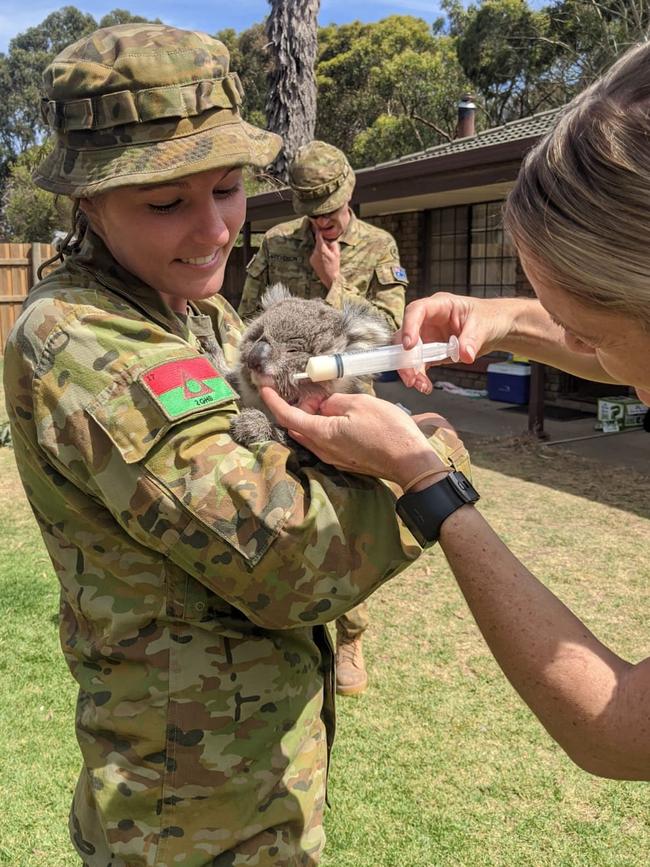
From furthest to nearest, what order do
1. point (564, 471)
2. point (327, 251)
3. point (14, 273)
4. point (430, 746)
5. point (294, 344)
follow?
point (14, 273)
point (564, 471)
point (327, 251)
point (430, 746)
point (294, 344)

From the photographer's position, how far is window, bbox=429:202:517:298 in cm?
1435

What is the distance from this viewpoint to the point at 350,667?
454cm

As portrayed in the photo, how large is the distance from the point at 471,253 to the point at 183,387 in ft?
46.7

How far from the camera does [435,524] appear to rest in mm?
1566

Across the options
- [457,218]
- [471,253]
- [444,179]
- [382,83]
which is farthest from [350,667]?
[382,83]

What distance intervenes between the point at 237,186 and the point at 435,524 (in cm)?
103

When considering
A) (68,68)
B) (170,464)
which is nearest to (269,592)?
(170,464)

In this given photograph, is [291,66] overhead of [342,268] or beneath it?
overhead

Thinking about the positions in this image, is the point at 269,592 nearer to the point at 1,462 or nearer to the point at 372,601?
the point at 372,601

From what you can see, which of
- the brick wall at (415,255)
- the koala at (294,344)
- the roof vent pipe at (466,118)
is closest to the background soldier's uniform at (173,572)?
the koala at (294,344)

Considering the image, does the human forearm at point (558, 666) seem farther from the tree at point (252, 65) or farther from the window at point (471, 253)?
the tree at point (252, 65)

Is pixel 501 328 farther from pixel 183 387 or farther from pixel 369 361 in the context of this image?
pixel 183 387

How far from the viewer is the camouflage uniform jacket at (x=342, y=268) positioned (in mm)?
5562

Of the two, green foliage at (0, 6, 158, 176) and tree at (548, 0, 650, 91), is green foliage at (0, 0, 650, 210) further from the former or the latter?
green foliage at (0, 6, 158, 176)
